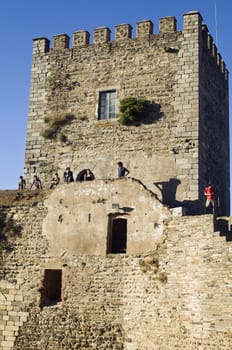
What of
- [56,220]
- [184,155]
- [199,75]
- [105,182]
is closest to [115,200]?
[105,182]

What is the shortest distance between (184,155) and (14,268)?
684 centimetres

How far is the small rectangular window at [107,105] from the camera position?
70.8 ft

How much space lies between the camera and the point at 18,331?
17547mm

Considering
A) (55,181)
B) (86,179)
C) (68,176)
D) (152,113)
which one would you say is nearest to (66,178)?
(68,176)

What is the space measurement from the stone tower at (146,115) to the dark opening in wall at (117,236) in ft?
7.71

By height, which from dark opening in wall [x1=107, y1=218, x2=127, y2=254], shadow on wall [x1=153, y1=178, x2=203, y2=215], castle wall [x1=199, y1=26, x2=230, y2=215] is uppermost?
castle wall [x1=199, y1=26, x2=230, y2=215]

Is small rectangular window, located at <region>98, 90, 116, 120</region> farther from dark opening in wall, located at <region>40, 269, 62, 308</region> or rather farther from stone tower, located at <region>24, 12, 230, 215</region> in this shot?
dark opening in wall, located at <region>40, 269, 62, 308</region>

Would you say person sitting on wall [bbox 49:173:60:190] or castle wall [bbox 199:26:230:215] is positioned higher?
castle wall [bbox 199:26:230:215]

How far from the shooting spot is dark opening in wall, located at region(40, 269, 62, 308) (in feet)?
57.6

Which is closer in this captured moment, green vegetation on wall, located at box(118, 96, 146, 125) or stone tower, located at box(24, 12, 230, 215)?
stone tower, located at box(24, 12, 230, 215)

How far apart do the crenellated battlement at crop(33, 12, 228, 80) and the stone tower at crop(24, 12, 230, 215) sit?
4 centimetres

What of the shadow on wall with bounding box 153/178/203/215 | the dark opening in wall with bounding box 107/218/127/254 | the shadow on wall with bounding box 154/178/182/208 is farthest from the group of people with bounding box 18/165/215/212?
the dark opening in wall with bounding box 107/218/127/254

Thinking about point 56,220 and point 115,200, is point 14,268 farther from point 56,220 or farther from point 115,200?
point 115,200

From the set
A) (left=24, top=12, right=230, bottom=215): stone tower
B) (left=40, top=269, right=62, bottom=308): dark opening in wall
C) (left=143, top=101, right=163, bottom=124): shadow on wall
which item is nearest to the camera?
(left=40, top=269, right=62, bottom=308): dark opening in wall
